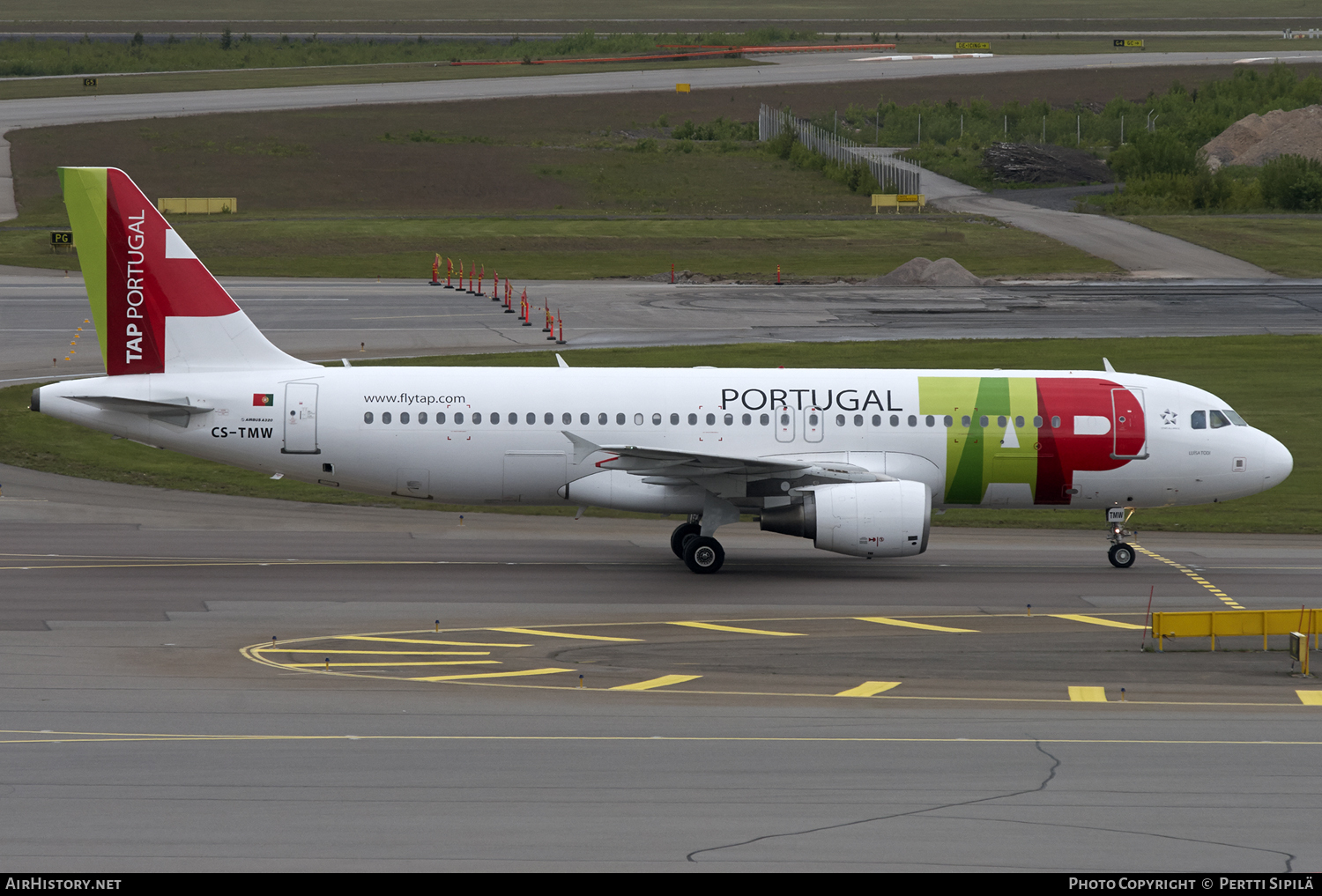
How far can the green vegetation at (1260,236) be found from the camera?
7862 centimetres

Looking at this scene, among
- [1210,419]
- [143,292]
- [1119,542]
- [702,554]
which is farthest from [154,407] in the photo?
[1210,419]

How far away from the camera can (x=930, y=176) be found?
344 feet

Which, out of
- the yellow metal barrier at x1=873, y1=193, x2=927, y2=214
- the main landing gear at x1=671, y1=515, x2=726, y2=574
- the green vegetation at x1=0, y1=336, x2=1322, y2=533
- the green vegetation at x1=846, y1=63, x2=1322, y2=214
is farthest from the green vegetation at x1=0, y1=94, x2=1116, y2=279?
the main landing gear at x1=671, y1=515, x2=726, y2=574

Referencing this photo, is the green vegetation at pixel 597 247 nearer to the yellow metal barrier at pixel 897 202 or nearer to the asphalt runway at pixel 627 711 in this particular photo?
the yellow metal barrier at pixel 897 202

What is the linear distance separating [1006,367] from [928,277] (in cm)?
2050

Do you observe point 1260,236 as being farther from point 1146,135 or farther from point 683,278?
point 683,278

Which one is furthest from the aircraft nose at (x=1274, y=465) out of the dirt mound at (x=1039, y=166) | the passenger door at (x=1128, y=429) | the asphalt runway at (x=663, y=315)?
the dirt mound at (x=1039, y=166)

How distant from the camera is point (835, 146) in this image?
4048 inches

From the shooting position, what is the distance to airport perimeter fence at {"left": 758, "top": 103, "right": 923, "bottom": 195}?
96.5 m

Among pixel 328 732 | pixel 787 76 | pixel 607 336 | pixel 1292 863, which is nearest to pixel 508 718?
pixel 328 732

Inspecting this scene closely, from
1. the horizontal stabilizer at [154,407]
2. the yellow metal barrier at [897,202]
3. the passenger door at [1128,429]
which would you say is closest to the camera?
the horizontal stabilizer at [154,407]

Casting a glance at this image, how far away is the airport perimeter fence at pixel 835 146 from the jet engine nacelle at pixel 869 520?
6874 centimetres

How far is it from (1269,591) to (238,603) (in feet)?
65.7

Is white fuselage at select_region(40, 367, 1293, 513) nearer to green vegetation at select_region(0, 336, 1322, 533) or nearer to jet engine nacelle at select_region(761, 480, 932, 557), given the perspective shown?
jet engine nacelle at select_region(761, 480, 932, 557)
